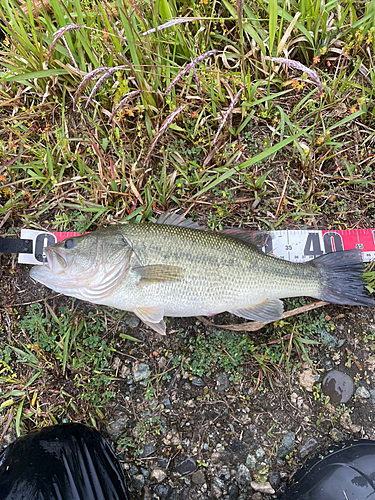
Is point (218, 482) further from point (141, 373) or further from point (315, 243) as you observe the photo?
point (315, 243)

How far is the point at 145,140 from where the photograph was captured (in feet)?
11.2

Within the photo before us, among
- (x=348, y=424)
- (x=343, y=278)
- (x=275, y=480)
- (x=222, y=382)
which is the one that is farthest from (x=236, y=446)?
(x=343, y=278)

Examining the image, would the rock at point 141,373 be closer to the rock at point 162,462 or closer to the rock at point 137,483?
the rock at point 162,462

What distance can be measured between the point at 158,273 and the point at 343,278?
1810 mm

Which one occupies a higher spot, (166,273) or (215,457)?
(166,273)

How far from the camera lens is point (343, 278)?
10.3 ft

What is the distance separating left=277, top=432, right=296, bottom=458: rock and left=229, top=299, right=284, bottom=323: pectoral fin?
115 centimetres

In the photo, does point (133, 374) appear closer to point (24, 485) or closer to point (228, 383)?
point (228, 383)

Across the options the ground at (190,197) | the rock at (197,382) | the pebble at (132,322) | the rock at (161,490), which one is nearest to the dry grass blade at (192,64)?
the ground at (190,197)

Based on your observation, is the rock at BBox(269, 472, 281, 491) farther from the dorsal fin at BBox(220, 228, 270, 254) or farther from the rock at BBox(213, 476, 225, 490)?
the dorsal fin at BBox(220, 228, 270, 254)

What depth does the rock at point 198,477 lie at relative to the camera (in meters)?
2.94

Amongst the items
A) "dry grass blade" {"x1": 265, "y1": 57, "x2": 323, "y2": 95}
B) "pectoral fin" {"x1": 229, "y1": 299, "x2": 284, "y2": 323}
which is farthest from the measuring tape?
"dry grass blade" {"x1": 265, "y1": 57, "x2": 323, "y2": 95}

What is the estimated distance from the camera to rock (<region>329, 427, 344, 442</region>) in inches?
121

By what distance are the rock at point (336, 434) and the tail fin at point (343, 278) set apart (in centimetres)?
122
